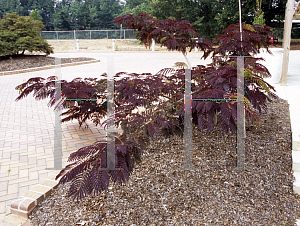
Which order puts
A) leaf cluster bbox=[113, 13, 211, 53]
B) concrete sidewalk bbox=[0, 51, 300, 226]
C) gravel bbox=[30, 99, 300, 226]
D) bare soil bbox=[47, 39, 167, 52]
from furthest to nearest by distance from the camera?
bare soil bbox=[47, 39, 167, 52] < leaf cluster bbox=[113, 13, 211, 53] < concrete sidewalk bbox=[0, 51, 300, 226] < gravel bbox=[30, 99, 300, 226]

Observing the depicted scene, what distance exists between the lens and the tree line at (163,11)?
2306cm

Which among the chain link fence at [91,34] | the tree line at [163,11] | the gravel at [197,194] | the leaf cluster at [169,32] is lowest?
the gravel at [197,194]

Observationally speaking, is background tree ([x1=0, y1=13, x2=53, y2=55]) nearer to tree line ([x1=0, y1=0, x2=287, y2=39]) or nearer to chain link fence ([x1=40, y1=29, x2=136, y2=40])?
tree line ([x1=0, y1=0, x2=287, y2=39])

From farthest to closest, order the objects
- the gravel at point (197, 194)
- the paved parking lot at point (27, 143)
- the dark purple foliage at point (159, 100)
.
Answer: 1. the paved parking lot at point (27, 143)
2. the gravel at point (197, 194)
3. the dark purple foliage at point (159, 100)

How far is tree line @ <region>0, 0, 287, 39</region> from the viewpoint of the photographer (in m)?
23.1

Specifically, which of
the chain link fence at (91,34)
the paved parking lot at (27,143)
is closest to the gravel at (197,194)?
the paved parking lot at (27,143)

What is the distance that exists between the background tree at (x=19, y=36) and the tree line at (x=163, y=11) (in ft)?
13.6

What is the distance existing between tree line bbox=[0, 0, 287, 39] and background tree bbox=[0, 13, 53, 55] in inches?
163

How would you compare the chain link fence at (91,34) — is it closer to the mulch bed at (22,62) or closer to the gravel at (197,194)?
the mulch bed at (22,62)

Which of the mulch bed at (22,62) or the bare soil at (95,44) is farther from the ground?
the bare soil at (95,44)

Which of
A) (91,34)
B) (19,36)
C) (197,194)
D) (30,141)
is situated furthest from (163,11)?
(197,194)

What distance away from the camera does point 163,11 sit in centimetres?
2652

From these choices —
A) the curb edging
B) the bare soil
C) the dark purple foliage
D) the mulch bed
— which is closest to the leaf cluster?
the dark purple foliage

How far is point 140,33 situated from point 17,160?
237cm
